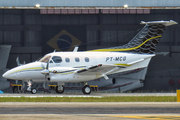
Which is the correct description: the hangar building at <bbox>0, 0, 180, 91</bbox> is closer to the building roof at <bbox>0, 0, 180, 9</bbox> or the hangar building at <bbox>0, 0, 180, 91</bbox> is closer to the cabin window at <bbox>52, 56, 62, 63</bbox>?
the building roof at <bbox>0, 0, 180, 9</bbox>

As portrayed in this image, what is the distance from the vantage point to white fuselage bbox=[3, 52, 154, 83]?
25.5m

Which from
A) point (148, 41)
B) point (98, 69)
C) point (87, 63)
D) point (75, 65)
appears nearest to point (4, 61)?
point (75, 65)

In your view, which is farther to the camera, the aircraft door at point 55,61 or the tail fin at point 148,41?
the tail fin at point 148,41

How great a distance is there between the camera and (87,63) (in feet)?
87.7

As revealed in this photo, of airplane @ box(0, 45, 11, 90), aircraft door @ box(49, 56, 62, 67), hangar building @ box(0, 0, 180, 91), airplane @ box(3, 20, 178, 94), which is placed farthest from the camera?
hangar building @ box(0, 0, 180, 91)

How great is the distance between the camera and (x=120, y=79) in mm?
34281

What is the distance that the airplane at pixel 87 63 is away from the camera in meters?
25.5

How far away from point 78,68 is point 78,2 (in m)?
9.00

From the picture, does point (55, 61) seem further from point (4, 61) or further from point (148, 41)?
point (4, 61)

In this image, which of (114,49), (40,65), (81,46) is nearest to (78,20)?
(81,46)

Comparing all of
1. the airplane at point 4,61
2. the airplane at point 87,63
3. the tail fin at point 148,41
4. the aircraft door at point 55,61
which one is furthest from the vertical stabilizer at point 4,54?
the tail fin at point 148,41

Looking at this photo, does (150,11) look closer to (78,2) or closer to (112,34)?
(112,34)

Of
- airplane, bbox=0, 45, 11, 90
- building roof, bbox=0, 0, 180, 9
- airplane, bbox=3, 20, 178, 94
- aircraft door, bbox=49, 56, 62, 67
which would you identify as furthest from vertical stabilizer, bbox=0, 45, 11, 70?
aircraft door, bbox=49, 56, 62, 67

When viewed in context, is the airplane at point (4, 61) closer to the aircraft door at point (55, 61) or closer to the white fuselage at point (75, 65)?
the white fuselage at point (75, 65)
